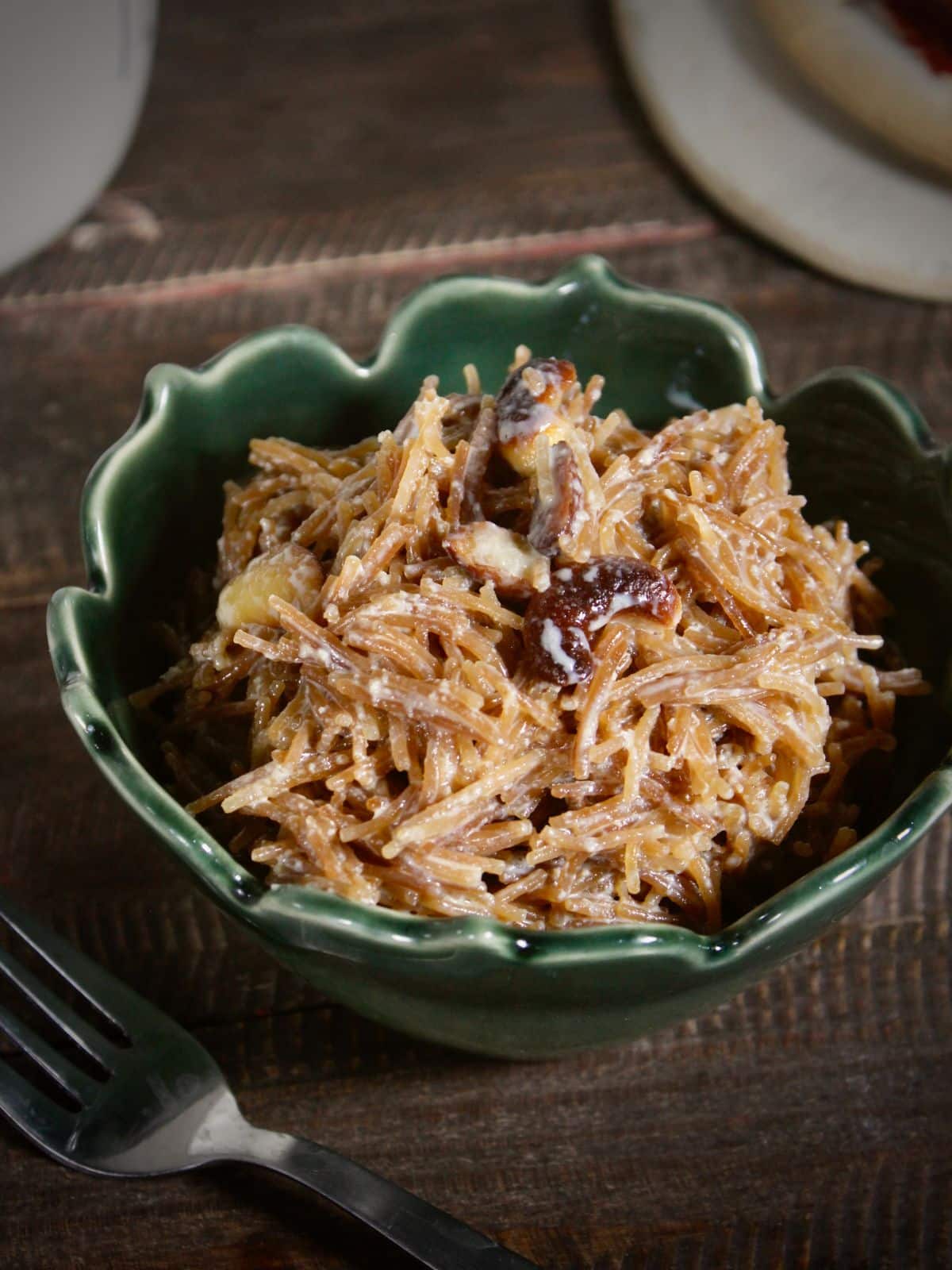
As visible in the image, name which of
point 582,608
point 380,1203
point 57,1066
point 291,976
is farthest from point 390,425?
point 380,1203

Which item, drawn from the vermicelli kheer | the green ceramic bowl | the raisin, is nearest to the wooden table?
the green ceramic bowl

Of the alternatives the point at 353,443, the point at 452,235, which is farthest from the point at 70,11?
the point at 353,443

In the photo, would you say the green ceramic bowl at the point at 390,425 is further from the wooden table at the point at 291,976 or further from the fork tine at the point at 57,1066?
the fork tine at the point at 57,1066

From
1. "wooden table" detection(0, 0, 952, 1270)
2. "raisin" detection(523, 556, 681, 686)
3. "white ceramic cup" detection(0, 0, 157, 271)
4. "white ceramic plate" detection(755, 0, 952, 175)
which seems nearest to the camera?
"raisin" detection(523, 556, 681, 686)

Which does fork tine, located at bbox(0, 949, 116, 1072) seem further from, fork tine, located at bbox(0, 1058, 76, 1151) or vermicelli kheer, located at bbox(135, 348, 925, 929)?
vermicelli kheer, located at bbox(135, 348, 925, 929)

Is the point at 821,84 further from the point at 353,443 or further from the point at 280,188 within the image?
the point at 353,443

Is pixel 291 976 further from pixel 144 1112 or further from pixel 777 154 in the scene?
pixel 777 154
